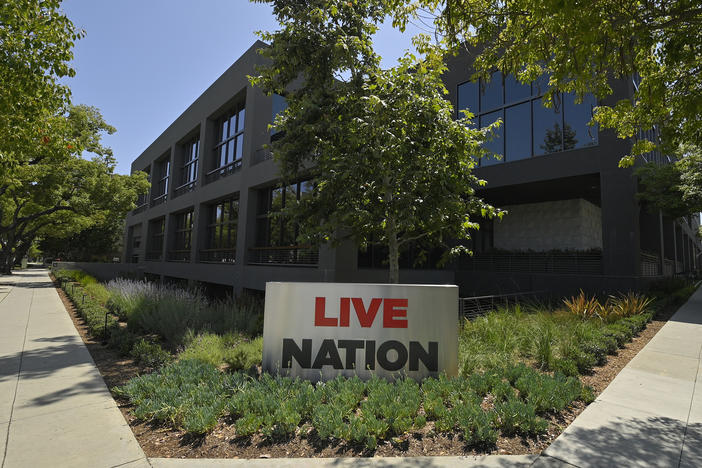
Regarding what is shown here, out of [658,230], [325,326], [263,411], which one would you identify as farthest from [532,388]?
[658,230]

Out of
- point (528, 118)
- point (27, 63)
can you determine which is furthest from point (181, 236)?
point (528, 118)

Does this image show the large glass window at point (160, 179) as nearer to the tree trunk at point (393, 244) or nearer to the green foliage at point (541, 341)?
the tree trunk at point (393, 244)

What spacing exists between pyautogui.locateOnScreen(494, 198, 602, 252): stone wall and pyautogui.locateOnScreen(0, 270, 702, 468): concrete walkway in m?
12.9

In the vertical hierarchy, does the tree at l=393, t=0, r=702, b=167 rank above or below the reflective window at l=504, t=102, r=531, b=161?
below

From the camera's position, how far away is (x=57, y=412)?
4465 mm

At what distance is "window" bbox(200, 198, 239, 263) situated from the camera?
20.0m

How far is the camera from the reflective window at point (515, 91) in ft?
56.1

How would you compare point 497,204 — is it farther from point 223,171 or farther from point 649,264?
point 223,171

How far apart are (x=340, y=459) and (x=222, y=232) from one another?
762 inches

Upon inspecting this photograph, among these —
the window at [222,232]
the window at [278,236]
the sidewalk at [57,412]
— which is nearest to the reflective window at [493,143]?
the window at [278,236]

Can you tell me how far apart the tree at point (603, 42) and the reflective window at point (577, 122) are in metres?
7.70

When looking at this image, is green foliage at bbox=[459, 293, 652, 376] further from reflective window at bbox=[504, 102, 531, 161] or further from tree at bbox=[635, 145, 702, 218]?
Result: reflective window at bbox=[504, 102, 531, 161]

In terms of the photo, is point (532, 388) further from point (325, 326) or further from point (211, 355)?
point (211, 355)

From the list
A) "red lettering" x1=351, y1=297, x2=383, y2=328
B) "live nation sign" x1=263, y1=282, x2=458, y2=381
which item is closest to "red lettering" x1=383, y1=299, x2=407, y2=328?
"live nation sign" x1=263, y1=282, x2=458, y2=381
